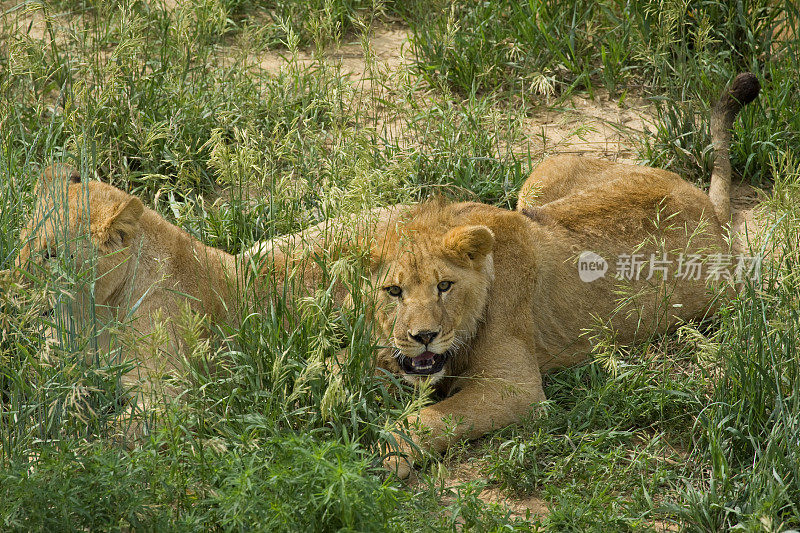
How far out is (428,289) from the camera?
Answer: 4.60m

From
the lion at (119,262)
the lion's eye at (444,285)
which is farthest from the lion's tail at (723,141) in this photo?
the lion at (119,262)

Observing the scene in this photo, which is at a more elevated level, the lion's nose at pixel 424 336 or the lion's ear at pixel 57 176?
the lion's ear at pixel 57 176

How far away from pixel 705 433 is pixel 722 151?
7.71ft

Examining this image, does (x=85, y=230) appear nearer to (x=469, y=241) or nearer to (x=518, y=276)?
(x=469, y=241)

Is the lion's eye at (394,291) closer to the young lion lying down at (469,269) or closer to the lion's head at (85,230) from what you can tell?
the young lion lying down at (469,269)

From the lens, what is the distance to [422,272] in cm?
461

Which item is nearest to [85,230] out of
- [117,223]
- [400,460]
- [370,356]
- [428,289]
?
[117,223]

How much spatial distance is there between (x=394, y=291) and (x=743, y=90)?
2.67 metres

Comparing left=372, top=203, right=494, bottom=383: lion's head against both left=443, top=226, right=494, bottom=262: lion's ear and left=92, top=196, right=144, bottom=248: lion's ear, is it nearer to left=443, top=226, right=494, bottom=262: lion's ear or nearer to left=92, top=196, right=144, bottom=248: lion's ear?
left=443, top=226, right=494, bottom=262: lion's ear

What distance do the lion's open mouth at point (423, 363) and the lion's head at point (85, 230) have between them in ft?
4.63

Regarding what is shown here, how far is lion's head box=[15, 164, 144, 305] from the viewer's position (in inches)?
166

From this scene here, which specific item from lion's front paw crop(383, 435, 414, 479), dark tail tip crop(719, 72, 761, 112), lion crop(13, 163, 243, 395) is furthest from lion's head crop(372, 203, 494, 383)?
dark tail tip crop(719, 72, 761, 112)

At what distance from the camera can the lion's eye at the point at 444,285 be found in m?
4.66

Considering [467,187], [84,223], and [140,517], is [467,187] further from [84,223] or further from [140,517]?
[140,517]
